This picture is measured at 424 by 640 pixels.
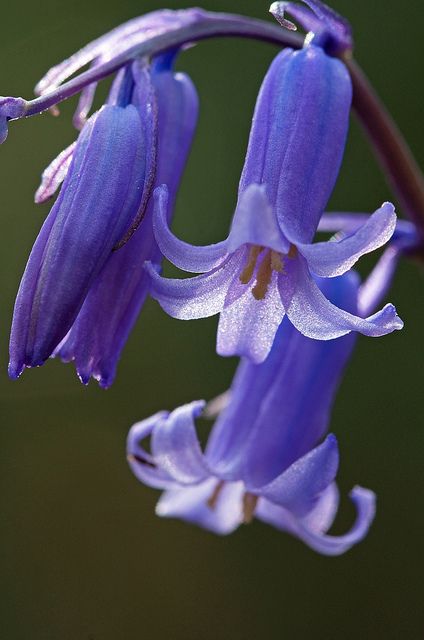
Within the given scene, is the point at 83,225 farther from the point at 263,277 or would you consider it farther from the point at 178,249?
the point at 263,277

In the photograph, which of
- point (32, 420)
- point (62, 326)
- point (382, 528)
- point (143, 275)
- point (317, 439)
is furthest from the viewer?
point (32, 420)

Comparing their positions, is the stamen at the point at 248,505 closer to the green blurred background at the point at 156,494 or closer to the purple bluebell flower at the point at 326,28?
the purple bluebell flower at the point at 326,28

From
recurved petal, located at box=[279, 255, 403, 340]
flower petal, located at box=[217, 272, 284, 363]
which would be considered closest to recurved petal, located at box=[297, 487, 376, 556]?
flower petal, located at box=[217, 272, 284, 363]

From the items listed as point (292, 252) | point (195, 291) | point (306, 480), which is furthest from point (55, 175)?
point (306, 480)

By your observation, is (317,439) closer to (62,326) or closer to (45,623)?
(62,326)

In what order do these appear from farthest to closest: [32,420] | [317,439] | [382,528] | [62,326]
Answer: [32,420] < [382,528] < [317,439] < [62,326]

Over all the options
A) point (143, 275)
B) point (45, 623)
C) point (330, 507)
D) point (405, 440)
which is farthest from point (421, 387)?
point (143, 275)
